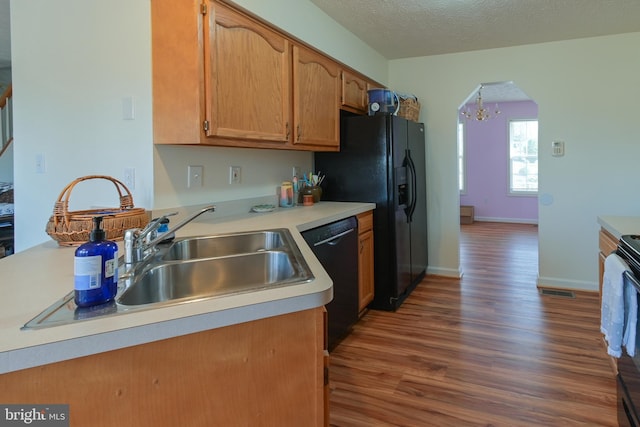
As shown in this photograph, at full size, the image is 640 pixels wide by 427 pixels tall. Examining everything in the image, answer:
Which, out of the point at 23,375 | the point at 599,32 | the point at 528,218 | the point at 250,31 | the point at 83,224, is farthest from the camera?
the point at 528,218

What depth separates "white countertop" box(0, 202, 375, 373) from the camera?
75 cm

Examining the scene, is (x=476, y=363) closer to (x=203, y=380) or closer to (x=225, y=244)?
(x=225, y=244)

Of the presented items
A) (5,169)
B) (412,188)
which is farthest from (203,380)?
(5,169)

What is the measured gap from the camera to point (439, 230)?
4.27m

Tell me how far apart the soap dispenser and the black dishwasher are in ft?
4.32

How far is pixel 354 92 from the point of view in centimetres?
351

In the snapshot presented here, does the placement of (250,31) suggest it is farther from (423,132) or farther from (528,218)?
(528,218)

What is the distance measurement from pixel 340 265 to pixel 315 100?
1.16 meters

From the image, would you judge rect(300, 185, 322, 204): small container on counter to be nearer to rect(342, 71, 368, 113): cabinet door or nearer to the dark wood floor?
rect(342, 71, 368, 113): cabinet door

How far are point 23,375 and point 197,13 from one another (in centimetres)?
168

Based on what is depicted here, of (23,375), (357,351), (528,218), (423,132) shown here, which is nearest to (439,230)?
(423,132)

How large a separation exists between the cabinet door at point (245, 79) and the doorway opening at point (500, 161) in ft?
19.6

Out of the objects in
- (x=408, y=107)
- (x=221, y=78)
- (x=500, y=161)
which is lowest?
(x=221, y=78)

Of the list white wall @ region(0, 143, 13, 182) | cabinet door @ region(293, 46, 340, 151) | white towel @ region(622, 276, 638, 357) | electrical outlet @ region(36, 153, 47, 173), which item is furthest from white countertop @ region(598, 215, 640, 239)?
white wall @ region(0, 143, 13, 182)
